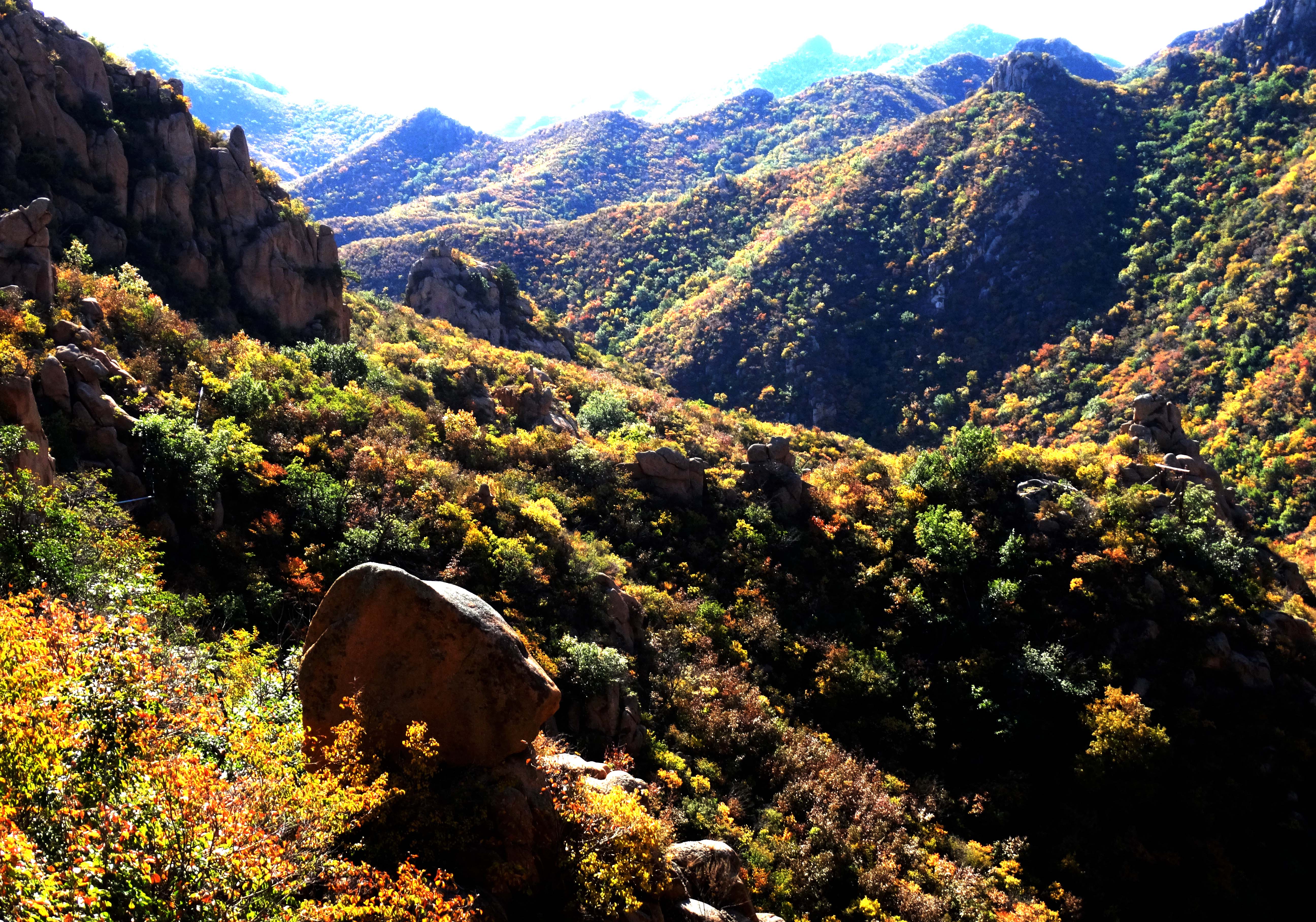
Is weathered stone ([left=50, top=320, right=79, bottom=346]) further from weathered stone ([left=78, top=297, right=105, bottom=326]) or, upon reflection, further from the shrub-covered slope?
weathered stone ([left=78, top=297, right=105, bottom=326])

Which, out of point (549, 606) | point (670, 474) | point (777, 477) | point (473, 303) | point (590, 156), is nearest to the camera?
point (549, 606)

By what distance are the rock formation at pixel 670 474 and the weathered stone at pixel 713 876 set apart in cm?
1745

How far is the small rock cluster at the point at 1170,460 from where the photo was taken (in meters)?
28.4

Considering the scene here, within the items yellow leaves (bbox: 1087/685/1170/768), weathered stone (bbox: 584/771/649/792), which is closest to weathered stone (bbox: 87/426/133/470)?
weathered stone (bbox: 584/771/649/792)

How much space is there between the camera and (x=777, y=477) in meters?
30.9

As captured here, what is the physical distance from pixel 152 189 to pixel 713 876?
34706 mm

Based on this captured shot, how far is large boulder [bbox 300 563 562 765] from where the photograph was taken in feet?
34.1

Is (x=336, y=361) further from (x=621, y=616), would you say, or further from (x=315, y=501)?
(x=621, y=616)

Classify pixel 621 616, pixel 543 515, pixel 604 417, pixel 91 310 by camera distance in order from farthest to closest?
1. pixel 604 417
2. pixel 543 515
3. pixel 91 310
4. pixel 621 616

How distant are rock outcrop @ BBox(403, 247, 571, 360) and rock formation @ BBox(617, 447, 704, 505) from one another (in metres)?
23.5

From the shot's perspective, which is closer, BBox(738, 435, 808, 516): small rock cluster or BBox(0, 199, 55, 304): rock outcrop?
BBox(0, 199, 55, 304): rock outcrop

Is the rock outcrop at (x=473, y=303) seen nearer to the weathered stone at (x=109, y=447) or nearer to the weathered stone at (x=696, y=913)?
the weathered stone at (x=109, y=447)

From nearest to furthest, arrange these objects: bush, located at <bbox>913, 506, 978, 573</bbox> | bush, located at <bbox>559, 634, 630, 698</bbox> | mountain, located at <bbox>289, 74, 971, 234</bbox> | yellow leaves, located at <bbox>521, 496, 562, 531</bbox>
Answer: bush, located at <bbox>559, 634, 630, 698</bbox> → yellow leaves, located at <bbox>521, 496, 562, 531</bbox> → bush, located at <bbox>913, 506, 978, 573</bbox> → mountain, located at <bbox>289, 74, 971, 234</bbox>

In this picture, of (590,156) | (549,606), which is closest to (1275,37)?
(549,606)
